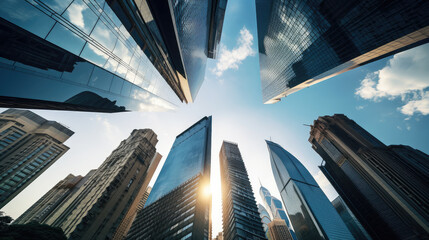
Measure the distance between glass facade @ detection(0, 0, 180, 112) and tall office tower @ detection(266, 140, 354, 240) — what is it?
10924 cm

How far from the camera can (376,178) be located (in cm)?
6662

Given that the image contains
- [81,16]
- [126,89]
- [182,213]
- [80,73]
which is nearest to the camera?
[81,16]

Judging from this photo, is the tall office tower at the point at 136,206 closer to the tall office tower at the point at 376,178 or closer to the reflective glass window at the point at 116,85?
the reflective glass window at the point at 116,85

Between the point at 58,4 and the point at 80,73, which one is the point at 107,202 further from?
the point at 58,4

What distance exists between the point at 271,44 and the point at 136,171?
7371 centimetres

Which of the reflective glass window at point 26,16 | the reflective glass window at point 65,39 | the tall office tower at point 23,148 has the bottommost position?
the reflective glass window at point 26,16

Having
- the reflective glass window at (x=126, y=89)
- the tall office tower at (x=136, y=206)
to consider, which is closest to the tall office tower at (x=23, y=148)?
the tall office tower at (x=136, y=206)

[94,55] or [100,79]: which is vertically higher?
[100,79]

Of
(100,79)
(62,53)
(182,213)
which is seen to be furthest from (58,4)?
(182,213)

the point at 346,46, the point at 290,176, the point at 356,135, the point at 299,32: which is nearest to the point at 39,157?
the point at 299,32

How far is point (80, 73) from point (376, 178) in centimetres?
10035

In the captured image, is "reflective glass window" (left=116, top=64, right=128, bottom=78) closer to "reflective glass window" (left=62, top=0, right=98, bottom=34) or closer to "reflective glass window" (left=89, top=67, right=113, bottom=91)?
"reflective glass window" (left=89, top=67, right=113, bottom=91)

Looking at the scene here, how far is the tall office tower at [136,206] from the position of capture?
64.5 meters

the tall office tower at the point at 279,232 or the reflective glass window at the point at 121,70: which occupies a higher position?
the tall office tower at the point at 279,232
